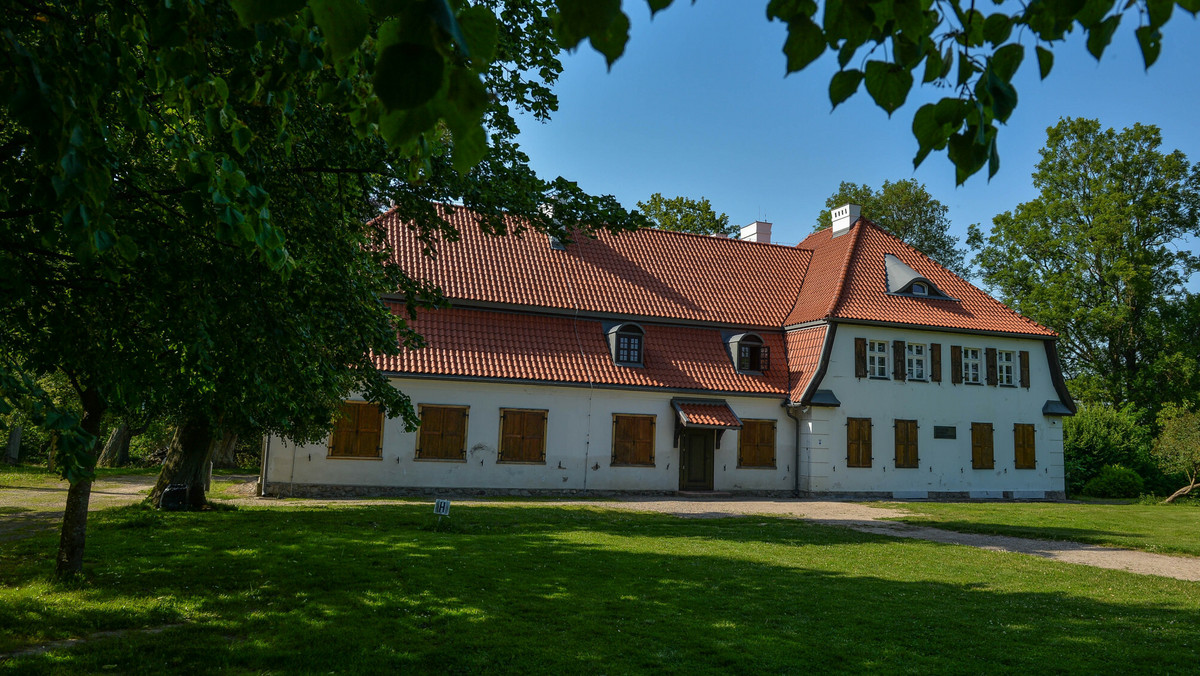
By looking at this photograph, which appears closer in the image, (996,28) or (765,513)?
(996,28)

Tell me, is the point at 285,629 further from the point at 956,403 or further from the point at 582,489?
the point at 956,403

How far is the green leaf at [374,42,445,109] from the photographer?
1458 mm

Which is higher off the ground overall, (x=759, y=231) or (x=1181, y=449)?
(x=759, y=231)

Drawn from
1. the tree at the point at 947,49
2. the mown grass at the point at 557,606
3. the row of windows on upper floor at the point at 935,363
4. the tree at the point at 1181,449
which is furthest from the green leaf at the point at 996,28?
the tree at the point at 1181,449

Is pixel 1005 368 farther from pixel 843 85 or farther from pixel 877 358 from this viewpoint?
pixel 843 85

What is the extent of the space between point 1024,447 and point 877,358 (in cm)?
661

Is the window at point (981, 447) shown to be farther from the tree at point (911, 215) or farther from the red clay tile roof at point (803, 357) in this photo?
the tree at point (911, 215)

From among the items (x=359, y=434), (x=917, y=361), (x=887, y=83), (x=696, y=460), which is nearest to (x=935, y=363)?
(x=917, y=361)

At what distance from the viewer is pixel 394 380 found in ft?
72.5

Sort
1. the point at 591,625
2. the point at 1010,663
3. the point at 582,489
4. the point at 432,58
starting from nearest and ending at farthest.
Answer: the point at 432,58
the point at 1010,663
the point at 591,625
the point at 582,489

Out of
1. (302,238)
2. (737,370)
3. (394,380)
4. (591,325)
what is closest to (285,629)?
(302,238)

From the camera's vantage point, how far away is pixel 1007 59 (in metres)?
2.18

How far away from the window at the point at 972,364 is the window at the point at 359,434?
1913 cm

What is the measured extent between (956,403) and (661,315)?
10.5 meters
